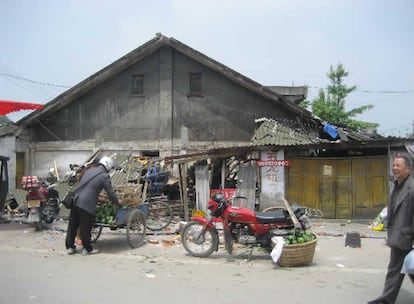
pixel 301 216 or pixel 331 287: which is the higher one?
pixel 301 216

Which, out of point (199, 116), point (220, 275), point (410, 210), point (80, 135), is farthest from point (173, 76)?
point (410, 210)

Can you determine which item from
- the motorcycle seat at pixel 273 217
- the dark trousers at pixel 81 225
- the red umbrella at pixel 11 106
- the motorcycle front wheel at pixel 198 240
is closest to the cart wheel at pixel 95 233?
the dark trousers at pixel 81 225

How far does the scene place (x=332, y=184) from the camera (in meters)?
14.4

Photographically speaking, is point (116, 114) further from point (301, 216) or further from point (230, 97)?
point (301, 216)

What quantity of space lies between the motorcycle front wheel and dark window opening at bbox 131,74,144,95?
10.5 metres

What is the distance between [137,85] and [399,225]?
14506 millimetres

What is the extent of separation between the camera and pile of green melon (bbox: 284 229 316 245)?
773cm

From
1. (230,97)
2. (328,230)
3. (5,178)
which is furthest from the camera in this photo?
(230,97)

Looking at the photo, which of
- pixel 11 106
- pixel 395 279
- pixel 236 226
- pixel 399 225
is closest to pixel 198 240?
pixel 236 226

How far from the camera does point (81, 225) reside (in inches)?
338

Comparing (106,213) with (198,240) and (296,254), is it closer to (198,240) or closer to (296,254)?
(198,240)

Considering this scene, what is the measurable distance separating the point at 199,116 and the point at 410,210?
1286 cm

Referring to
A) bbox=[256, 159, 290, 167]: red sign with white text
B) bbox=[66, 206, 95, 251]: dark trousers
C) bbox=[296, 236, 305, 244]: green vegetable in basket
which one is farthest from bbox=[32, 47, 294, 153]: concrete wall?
bbox=[296, 236, 305, 244]: green vegetable in basket

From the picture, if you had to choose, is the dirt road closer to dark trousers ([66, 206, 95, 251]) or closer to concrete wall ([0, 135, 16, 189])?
dark trousers ([66, 206, 95, 251])
